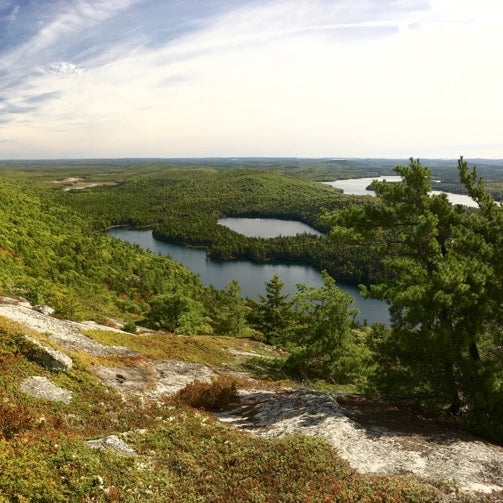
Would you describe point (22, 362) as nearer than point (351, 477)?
No

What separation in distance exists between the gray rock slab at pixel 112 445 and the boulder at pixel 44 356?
5.44m

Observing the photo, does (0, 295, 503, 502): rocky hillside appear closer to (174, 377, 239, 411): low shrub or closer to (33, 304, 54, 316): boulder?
(174, 377, 239, 411): low shrub

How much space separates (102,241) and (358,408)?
76370 millimetres

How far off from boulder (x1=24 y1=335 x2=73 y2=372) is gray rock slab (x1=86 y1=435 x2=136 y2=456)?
5437mm

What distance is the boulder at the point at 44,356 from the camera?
47.7ft

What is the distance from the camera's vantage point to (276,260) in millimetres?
173875

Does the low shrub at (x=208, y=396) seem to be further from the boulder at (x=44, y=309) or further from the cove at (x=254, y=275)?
the cove at (x=254, y=275)

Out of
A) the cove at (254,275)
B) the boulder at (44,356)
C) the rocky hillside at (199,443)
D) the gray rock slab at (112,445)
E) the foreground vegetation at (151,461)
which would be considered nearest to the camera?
the foreground vegetation at (151,461)

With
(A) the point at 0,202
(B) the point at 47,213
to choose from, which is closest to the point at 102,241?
(B) the point at 47,213

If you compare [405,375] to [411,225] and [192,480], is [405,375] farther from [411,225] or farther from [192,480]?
[192,480]

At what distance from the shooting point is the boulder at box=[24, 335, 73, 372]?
14.5 m

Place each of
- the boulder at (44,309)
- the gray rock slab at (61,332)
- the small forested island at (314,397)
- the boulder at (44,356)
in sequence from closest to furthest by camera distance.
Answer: the small forested island at (314,397) < the boulder at (44,356) < the gray rock slab at (61,332) < the boulder at (44,309)

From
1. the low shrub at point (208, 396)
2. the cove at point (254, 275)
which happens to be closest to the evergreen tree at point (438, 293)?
the low shrub at point (208, 396)

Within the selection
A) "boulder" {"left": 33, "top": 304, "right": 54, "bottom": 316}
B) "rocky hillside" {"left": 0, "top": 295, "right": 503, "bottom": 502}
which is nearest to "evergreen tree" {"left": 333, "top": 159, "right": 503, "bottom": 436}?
"rocky hillside" {"left": 0, "top": 295, "right": 503, "bottom": 502}
